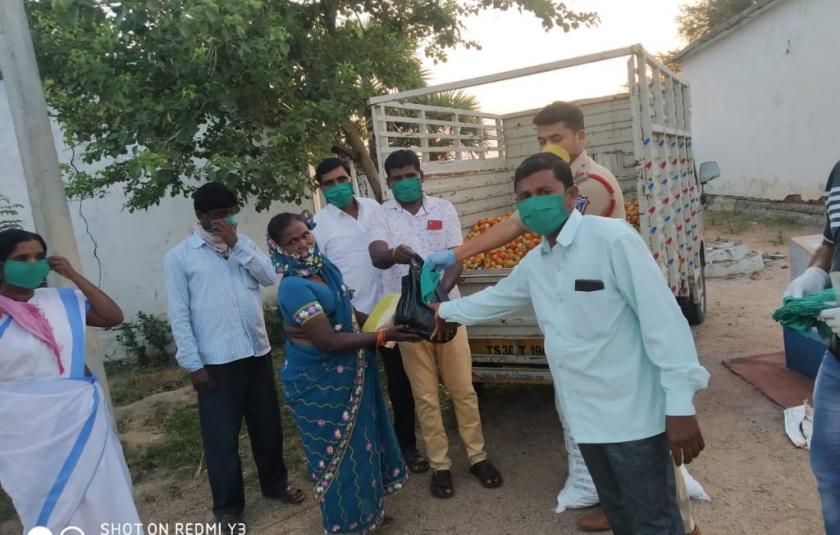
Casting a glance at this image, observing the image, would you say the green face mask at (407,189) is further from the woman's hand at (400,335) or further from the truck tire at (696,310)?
the truck tire at (696,310)

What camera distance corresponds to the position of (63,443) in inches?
96.8

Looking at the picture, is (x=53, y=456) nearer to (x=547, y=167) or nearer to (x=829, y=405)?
(x=547, y=167)

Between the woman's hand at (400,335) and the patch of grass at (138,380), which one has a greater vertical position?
the woman's hand at (400,335)

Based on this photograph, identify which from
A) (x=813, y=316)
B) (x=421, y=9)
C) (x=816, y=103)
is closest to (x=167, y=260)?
(x=813, y=316)

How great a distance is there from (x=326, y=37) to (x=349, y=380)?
4.43 meters

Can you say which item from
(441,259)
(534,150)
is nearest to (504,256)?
(441,259)

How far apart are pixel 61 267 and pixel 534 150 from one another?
16.8 ft

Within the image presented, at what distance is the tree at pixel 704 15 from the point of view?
22672 millimetres

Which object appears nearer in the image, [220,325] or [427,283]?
[427,283]

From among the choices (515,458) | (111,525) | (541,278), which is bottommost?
(515,458)

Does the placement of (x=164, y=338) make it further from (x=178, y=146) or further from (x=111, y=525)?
(x=111, y=525)

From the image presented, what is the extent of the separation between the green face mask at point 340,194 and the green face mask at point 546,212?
1.75 meters

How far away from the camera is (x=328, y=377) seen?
9.26 feet

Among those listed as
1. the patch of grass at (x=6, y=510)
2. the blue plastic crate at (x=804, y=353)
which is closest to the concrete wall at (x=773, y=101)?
the blue plastic crate at (x=804, y=353)
